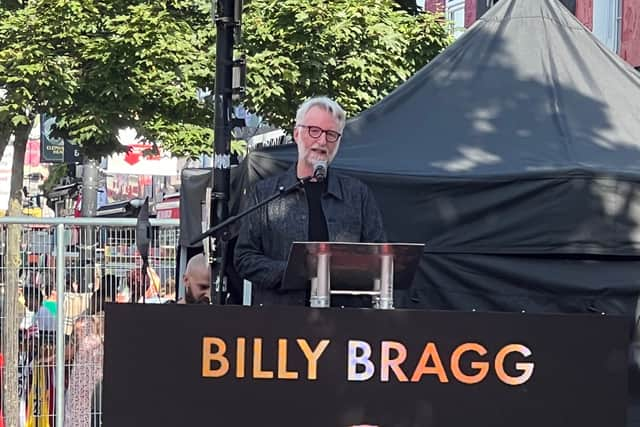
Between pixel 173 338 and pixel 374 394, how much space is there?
2.25ft

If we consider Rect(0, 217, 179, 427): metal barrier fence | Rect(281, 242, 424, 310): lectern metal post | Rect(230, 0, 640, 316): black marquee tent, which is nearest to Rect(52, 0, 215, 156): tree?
Rect(0, 217, 179, 427): metal barrier fence

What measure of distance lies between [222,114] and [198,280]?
37.5 inches

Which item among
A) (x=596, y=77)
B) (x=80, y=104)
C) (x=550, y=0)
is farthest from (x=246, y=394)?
(x=80, y=104)

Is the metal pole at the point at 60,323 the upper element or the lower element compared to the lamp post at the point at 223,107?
lower

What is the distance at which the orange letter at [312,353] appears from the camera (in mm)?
3548

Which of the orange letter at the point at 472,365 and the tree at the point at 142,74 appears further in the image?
the tree at the point at 142,74

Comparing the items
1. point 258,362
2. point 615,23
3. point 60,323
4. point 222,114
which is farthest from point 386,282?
point 615,23

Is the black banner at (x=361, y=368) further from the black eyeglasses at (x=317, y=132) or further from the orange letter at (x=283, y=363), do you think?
the black eyeglasses at (x=317, y=132)

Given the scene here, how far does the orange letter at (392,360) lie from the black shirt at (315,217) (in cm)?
100

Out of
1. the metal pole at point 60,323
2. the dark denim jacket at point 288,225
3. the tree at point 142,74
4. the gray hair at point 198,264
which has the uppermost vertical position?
the tree at point 142,74

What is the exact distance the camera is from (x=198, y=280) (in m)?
5.95

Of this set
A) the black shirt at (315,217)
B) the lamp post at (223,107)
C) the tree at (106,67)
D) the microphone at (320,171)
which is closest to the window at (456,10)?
the tree at (106,67)

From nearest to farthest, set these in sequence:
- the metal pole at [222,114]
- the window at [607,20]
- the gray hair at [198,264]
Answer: the metal pole at [222,114], the gray hair at [198,264], the window at [607,20]

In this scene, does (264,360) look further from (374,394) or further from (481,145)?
(481,145)
